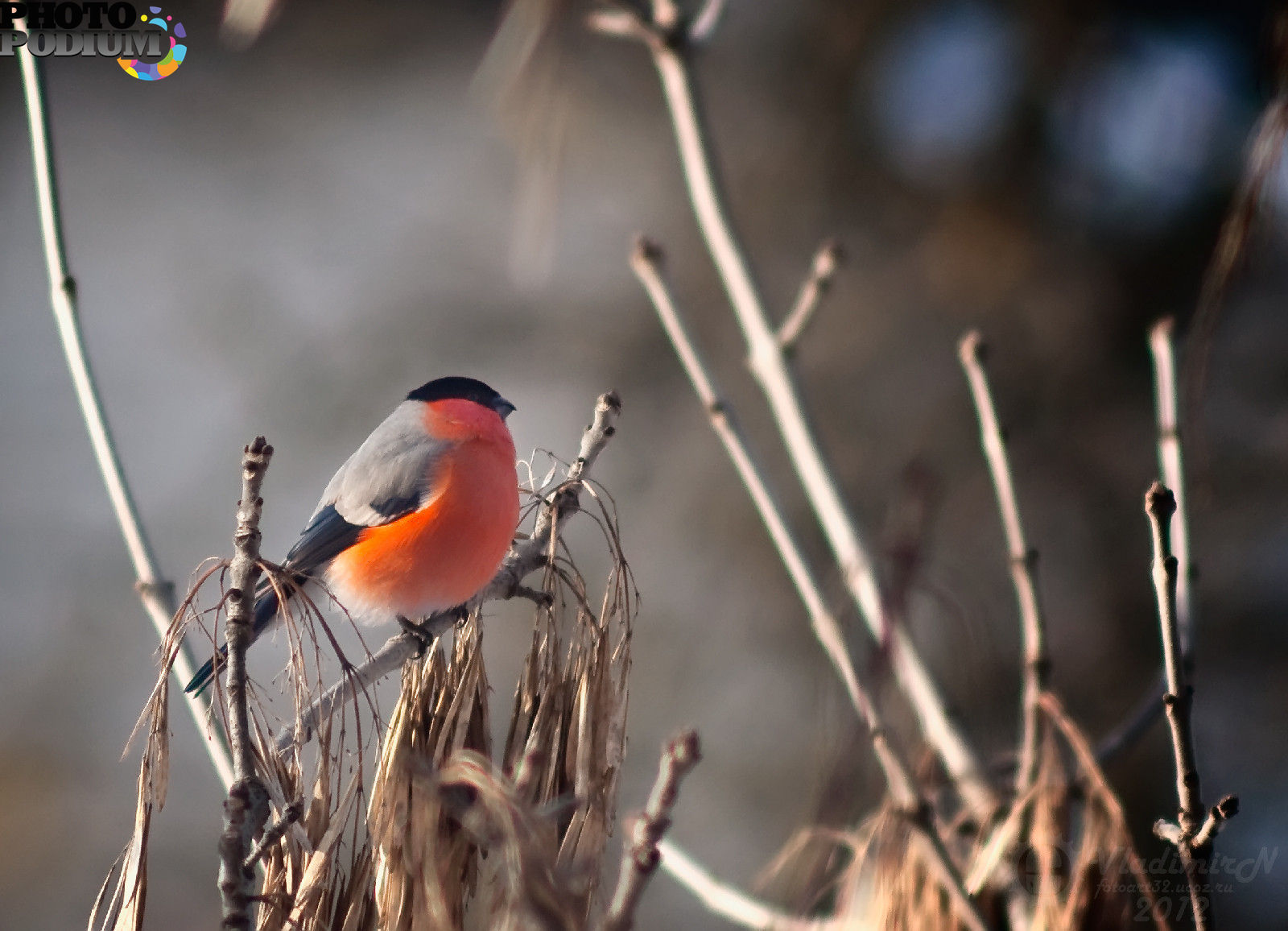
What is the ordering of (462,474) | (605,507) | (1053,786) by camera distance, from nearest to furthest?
(1053,786), (605,507), (462,474)

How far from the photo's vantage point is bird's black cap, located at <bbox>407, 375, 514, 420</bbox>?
184cm

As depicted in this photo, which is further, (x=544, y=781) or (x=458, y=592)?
(x=458, y=592)

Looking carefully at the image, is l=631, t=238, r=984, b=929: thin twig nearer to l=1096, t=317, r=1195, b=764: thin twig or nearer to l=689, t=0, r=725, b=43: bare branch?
l=689, t=0, r=725, b=43: bare branch

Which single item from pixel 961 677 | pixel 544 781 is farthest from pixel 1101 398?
pixel 544 781

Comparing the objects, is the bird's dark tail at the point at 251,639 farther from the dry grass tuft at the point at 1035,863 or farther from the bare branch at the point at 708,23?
the bare branch at the point at 708,23

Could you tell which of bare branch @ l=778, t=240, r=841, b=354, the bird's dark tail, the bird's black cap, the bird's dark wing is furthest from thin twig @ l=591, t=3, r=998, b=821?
the bird's black cap

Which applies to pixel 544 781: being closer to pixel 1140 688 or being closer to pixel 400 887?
pixel 400 887

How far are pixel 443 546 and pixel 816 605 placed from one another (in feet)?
2.37

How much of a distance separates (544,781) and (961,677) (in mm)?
361

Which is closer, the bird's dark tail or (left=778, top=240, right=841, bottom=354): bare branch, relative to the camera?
the bird's dark tail

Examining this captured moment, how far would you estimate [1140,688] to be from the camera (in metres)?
3.32

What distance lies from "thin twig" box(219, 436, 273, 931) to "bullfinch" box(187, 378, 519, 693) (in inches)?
18.5

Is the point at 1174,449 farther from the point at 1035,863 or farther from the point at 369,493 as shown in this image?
the point at 369,493

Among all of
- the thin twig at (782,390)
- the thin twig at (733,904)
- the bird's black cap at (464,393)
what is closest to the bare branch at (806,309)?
the thin twig at (782,390)
